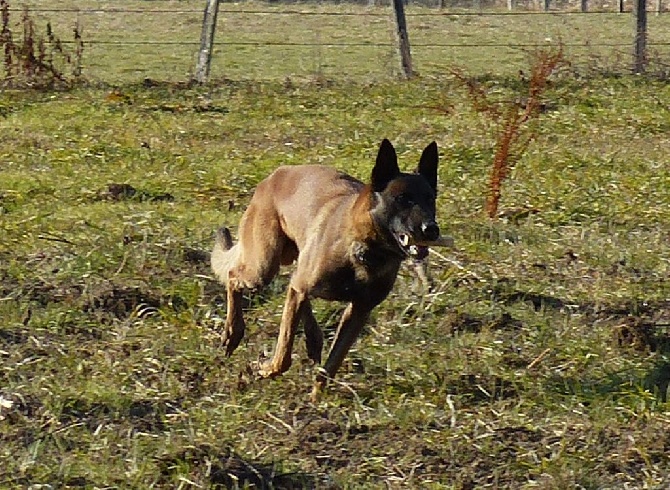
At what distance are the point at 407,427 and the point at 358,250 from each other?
82 centimetres

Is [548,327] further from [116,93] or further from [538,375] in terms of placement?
[116,93]

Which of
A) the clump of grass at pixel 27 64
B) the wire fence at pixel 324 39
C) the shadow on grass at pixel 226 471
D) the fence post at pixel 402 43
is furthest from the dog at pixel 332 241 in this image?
the wire fence at pixel 324 39

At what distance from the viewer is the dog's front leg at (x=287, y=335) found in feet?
20.2

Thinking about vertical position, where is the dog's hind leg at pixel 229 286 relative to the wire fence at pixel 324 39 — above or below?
above

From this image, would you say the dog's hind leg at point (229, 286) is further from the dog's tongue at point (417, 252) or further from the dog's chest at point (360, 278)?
the dog's tongue at point (417, 252)

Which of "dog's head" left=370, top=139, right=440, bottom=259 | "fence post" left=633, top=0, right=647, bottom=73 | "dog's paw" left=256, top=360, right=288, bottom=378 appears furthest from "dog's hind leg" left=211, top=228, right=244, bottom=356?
"fence post" left=633, top=0, right=647, bottom=73

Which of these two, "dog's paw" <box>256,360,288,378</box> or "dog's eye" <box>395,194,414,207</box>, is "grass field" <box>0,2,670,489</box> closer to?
"dog's paw" <box>256,360,288,378</box>

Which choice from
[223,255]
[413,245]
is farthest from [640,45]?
[413,245]

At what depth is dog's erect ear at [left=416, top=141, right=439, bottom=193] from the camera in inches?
241


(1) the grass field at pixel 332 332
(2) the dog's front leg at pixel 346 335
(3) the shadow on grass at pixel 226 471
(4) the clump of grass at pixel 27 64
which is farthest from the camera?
(4) the clump of grass at pixel 27 64

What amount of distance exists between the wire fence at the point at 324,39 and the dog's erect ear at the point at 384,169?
10699mm

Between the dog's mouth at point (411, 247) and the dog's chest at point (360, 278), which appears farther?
the dog's chest at point (360, 278)

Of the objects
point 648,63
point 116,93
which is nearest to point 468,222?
point 116,93

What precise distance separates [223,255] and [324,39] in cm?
1959
